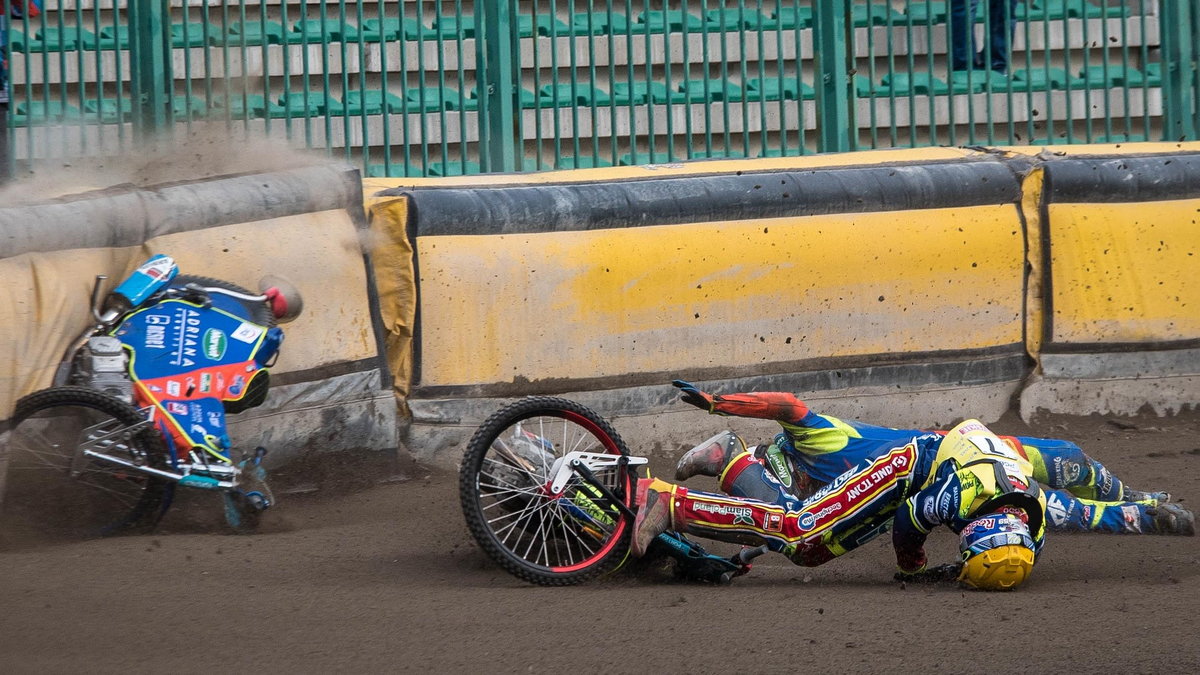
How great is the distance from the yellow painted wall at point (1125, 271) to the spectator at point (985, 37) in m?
1.18

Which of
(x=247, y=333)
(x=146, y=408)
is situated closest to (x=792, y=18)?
(x=247, y=333)

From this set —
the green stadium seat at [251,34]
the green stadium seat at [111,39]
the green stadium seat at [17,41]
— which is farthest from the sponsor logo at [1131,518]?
the green stadium seat at [17,41]

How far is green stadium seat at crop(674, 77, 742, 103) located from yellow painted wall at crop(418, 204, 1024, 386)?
108 centimetres

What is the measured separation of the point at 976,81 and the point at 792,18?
1218 millimetres

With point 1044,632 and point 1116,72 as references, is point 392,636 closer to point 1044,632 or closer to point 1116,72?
point 1044,632

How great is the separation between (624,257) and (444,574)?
227 cm

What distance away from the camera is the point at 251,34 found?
7.07 meters

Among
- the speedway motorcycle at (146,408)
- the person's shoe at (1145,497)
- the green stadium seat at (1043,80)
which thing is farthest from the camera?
the green stadium seat at (1043,80)

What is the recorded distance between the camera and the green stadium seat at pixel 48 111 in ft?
22.5

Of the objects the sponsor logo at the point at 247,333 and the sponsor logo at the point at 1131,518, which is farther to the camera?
the sponsor logo at the point at 247,333

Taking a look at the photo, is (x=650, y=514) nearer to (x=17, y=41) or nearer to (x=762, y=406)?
(x=762, y=406)

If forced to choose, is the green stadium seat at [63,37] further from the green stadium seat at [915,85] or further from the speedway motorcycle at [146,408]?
the green stadium seat at [915,85]

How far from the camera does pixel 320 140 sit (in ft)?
23.5

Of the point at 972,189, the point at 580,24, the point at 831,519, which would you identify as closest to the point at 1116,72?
the point at 972,189
